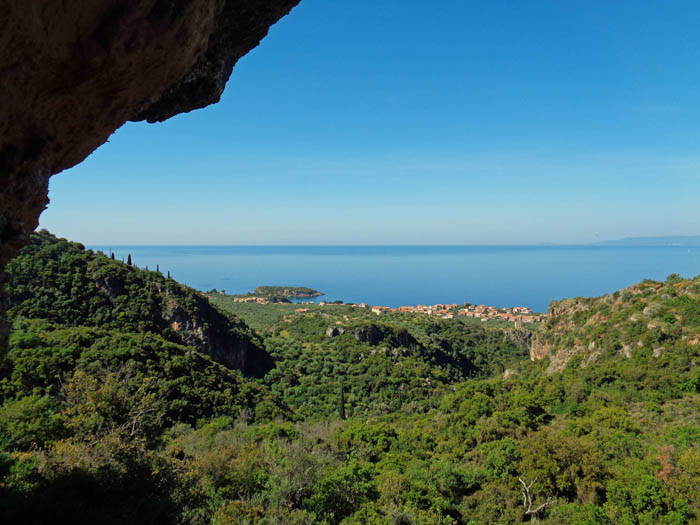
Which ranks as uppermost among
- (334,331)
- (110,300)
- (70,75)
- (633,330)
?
(70,75)

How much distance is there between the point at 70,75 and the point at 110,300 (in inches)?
1265

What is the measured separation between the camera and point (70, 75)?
4027mm

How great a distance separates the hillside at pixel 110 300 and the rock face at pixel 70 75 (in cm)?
2685

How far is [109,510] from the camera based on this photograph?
7.07 m

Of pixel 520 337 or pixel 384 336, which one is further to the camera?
pixel 520 337

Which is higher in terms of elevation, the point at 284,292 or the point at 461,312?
the point at 284,292

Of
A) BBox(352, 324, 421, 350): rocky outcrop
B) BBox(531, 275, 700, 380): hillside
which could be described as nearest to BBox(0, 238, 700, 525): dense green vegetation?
BBox(531, 275, 700, 380): hillside

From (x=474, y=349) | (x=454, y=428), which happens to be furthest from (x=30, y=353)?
(x=474, y=349)

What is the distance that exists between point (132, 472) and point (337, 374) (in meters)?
33.2

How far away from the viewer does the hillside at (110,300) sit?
2609 cm

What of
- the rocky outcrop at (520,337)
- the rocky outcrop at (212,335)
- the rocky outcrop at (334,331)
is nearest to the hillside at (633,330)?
the rocky outcrop at (334,331)

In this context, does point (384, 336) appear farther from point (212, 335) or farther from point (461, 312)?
point (461, 312)

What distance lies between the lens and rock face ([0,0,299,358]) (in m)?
3.50

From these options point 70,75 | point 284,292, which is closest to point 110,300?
point 70,75
